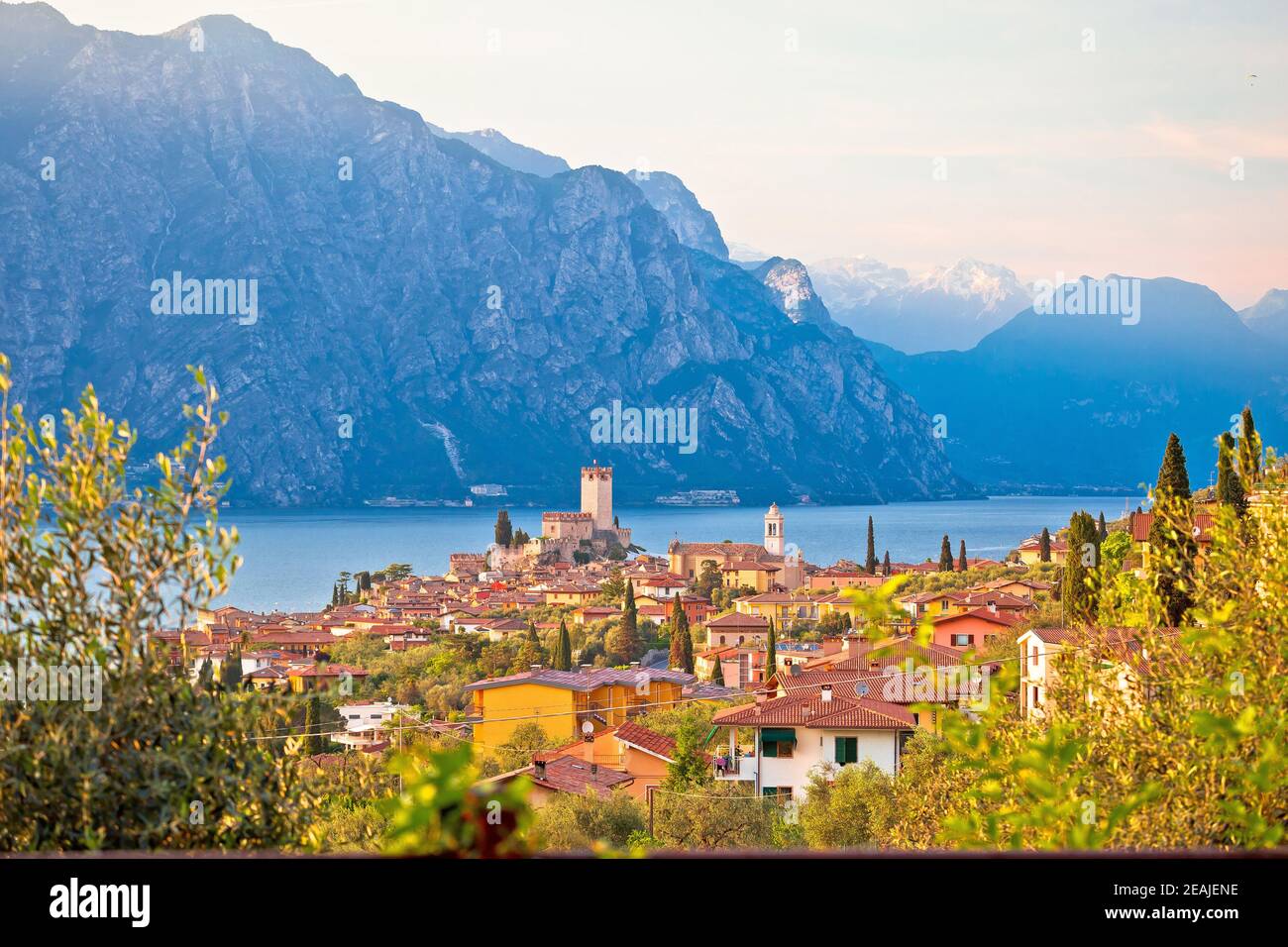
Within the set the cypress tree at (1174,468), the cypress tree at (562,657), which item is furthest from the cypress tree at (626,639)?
Result: the cypress tree at (1174,468)

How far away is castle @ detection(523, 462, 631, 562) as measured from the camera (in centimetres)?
9638

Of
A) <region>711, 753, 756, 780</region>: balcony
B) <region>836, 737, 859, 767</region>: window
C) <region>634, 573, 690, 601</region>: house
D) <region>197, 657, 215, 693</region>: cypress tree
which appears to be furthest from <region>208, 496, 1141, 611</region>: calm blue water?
<region>197, 657, 215, 693</region>: cypress tree

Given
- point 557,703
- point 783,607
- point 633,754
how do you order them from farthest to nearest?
point 783,607 < point 557,703 < point 633,754

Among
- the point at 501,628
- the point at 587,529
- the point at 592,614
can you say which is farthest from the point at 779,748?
the point at 587,529

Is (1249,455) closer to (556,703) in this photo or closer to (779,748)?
(779,748)

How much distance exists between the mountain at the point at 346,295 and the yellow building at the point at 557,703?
4388 inches

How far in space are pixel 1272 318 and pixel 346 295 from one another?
136 metres

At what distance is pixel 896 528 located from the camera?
139 metres

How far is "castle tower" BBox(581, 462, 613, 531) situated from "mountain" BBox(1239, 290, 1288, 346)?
369 ft

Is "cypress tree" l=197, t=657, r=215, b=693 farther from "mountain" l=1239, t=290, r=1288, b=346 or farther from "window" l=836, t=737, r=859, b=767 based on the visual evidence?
"mountain" l=1239, t=290, r=1288, b=346

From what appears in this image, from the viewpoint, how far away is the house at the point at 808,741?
798 inches

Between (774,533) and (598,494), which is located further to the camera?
(598,494)

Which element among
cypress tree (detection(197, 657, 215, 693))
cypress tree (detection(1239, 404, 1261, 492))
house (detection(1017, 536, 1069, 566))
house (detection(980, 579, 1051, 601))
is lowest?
house (detection(980, 579, 1051, 601))

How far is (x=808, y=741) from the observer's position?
20766mm
